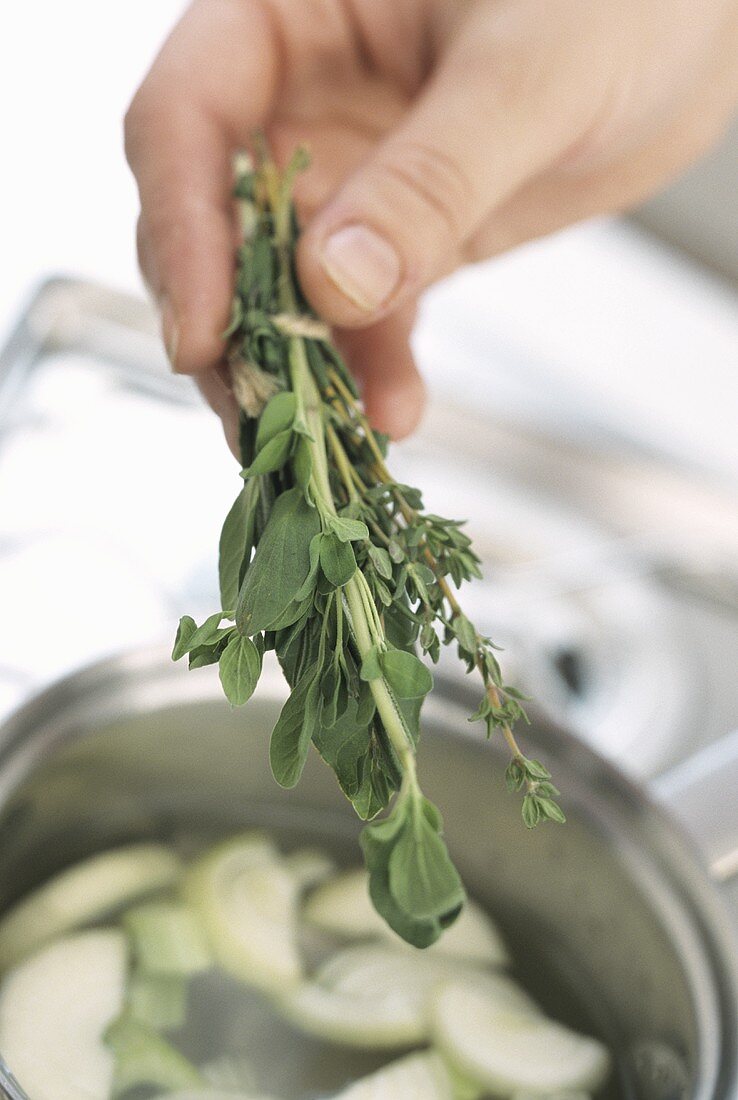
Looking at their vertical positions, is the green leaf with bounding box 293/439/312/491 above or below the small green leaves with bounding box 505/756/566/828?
above

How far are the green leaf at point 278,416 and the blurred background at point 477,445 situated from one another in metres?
0.33

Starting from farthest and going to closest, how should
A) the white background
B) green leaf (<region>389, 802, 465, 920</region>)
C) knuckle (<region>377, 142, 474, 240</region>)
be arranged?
the white background < knuckle (<region>377, 142, 474, 240</region>) < green leaf (<region>389, 802, 465, 920</region>)

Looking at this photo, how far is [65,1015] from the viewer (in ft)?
1.87

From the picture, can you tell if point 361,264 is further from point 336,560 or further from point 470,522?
point 470,522

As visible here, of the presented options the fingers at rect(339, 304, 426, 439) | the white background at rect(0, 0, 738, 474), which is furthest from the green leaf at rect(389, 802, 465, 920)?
the white background at rect(0, 0, 738, 474)

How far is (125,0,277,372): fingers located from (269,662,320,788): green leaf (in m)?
0.35

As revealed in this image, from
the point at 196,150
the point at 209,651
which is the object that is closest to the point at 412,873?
the point at 209,651

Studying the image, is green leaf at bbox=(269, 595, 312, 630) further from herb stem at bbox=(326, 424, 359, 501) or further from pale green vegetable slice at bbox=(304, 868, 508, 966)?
pale green vegetable slice at bbox=(304, 868, 508, 966)

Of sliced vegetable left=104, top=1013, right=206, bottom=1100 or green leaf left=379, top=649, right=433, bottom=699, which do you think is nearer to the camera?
green leaf left=379, top=649, right=433, bottom=699

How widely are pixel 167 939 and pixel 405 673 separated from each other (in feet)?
1.20

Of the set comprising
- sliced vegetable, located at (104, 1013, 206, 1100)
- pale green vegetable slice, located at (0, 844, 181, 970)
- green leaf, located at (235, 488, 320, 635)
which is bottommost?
pale green vegetable slice, located at (0, 844, 181, 970)

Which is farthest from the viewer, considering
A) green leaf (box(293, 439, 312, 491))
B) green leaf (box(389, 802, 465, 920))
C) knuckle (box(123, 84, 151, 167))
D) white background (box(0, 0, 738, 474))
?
white background (box(0, 0, 738, 474))

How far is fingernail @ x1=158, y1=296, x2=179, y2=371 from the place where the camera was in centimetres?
68

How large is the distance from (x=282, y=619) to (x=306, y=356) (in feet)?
0.81
